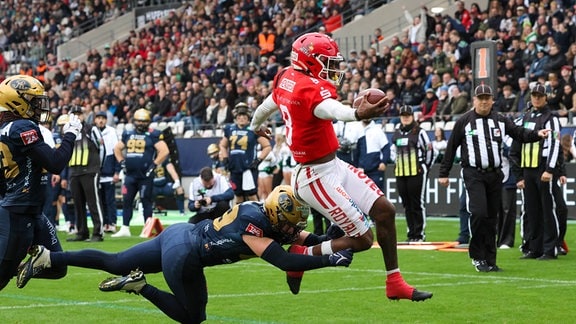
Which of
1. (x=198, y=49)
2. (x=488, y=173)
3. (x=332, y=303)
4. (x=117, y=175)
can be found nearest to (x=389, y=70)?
(x=117, y=175)

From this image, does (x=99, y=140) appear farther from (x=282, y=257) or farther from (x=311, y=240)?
(x=282, y=257)

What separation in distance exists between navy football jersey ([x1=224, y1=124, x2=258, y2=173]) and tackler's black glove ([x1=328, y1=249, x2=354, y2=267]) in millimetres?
10685

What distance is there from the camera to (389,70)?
24719mm

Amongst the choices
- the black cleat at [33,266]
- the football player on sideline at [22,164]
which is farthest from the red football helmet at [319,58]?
the black cleat at [33,266]

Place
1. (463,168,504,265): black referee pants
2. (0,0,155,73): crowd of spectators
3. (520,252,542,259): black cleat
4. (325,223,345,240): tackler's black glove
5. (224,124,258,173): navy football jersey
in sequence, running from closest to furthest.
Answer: (325,223,345,240): tackler's black glove
(463,168,504,265): black referee pants
(520,252,542,259): black cleat
(224,124,258,173): navy football jersey
(0,0,155,73): crowd of spectators

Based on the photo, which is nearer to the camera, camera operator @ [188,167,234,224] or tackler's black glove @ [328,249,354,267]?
tackler's black glove @ [328,249,354,267]

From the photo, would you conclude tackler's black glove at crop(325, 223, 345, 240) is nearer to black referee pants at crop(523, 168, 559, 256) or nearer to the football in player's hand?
the football in player's hand

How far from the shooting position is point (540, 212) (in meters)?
13.2

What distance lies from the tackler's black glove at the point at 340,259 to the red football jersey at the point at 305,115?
1251mm

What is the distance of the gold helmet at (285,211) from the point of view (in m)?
7.67

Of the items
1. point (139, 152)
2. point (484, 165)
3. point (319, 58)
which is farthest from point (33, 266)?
point (139, 152)

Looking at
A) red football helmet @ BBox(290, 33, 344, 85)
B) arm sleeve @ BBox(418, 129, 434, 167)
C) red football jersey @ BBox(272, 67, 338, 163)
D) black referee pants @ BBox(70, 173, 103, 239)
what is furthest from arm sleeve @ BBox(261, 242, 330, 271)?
black referee pants @ BBox(70, 173, 103, 239)

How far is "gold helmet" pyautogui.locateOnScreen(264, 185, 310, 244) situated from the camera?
7.67m

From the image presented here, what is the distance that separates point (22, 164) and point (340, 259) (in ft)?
8.41
